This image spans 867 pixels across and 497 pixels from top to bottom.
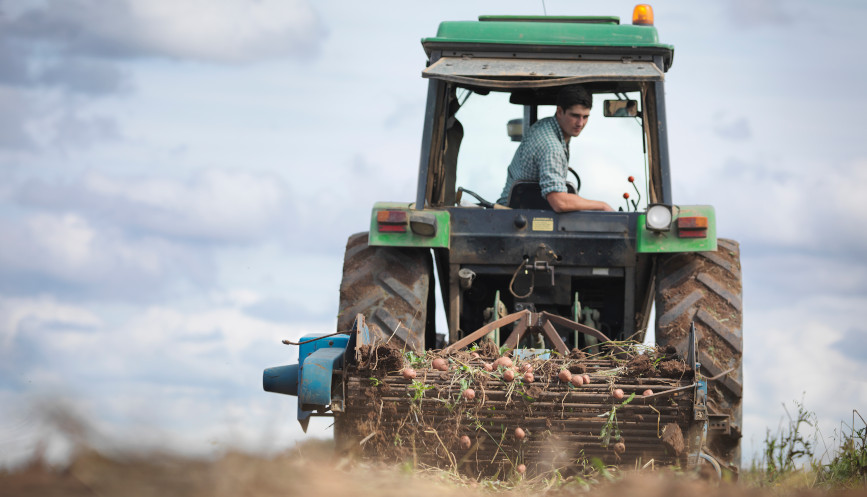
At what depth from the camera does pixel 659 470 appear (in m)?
4.64

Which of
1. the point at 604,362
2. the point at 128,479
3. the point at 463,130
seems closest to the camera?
the point at 128,479

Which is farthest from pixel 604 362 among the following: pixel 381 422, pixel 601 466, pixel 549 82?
pixel 549 82

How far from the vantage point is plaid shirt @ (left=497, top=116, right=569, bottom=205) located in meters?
6.26

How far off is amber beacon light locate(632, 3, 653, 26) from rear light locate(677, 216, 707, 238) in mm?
1374

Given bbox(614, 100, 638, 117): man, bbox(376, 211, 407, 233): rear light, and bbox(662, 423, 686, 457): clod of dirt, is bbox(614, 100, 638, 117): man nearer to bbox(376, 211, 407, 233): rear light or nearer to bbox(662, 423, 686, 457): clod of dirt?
bbox(376, 211, 407, 233): rear light

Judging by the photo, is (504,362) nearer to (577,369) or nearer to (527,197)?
(577,369)

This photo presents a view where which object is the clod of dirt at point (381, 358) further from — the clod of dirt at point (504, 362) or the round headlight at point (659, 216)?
the round headlight at point (659, 216)

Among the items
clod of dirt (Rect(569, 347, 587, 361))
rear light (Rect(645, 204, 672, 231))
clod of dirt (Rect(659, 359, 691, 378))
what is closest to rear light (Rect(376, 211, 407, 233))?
clod of dirt (Rect(569, 347, 587, 361))

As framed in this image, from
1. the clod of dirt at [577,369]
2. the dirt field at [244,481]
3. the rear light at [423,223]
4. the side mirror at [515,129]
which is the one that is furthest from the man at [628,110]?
the dirt field at [244,481]

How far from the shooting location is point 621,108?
22.2 feet

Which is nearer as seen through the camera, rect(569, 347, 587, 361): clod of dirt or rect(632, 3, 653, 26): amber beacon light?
rect(569, 347, 587, 361): clod of dirt

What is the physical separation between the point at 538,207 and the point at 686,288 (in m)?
1.03

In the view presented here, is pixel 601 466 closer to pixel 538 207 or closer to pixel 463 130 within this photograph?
pixel 538 207

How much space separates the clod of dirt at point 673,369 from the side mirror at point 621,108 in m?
2.33
